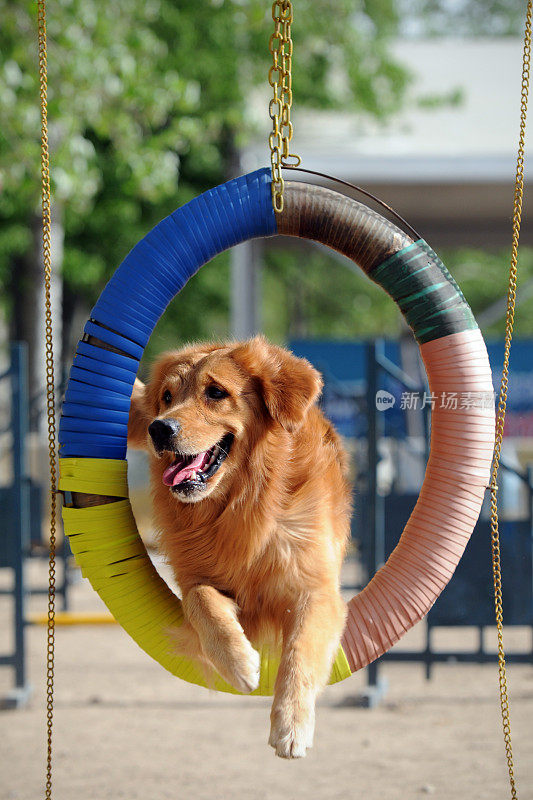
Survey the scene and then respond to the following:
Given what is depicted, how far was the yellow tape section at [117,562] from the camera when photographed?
3.32 meters

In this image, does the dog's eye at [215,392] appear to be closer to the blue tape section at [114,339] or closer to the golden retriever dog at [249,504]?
the golden retriever dog at [249,504]

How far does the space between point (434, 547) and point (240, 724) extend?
10.1 feet

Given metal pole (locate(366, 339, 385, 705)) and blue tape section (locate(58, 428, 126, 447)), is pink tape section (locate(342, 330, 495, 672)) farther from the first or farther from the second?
metal pole (locate(366, 339, 385, 705))

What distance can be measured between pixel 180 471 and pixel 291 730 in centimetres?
93

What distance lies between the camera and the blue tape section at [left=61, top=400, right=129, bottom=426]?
10.8 feet

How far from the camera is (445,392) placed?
339cm

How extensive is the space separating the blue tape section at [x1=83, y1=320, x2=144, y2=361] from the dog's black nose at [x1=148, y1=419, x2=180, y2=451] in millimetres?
449

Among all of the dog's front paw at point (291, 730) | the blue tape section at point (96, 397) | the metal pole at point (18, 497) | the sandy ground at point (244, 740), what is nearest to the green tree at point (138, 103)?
the metal pole at point (18, 497)

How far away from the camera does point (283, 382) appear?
127 inches

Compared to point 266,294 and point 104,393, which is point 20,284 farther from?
point 266,294

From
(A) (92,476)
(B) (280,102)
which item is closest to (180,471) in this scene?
(A) (92,476)

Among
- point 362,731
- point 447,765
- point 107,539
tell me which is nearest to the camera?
point 107,539

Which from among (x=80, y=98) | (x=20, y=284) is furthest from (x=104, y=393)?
(x=20, y=284)

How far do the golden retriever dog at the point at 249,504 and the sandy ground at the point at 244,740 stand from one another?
1.88 meters
